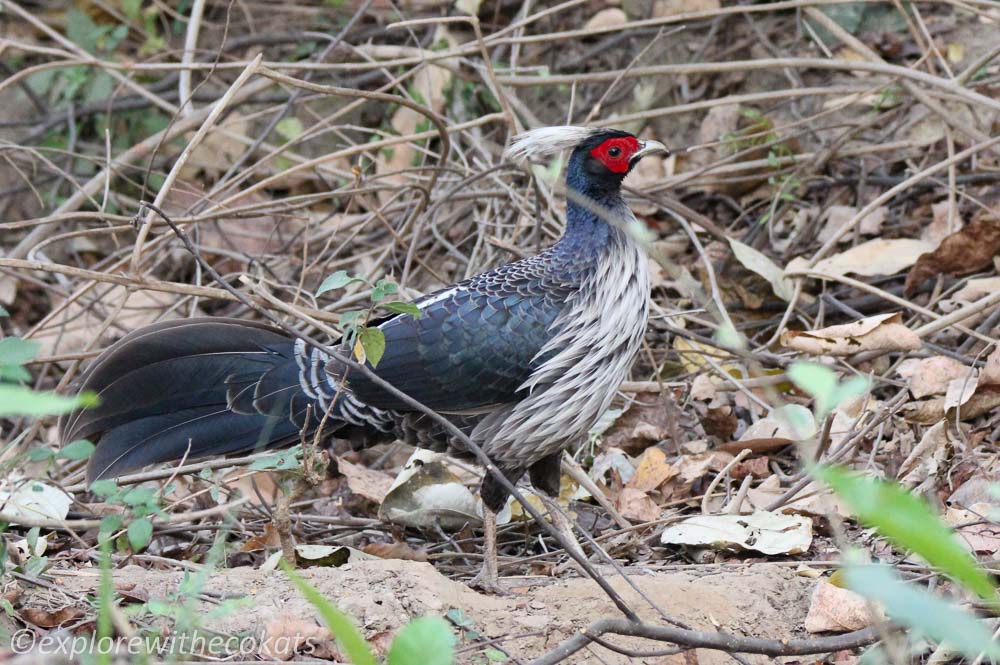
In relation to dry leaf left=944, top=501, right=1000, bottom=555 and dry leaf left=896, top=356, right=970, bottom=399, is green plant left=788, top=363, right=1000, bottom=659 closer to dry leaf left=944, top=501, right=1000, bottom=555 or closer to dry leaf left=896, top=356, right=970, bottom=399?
dry leaf left=944, top=501, right=1000, bottom=555

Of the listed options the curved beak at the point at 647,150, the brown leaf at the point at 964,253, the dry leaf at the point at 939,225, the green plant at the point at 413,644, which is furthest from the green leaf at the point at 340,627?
the dry leaf at the point at 939,225

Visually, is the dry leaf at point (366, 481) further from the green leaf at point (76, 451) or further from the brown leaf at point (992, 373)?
the brown leaf at point (992, 373)

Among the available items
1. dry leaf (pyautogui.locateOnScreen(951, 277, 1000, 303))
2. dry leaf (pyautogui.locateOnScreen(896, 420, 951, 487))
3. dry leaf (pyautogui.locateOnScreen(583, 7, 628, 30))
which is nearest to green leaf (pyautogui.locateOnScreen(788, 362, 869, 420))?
dry leaf (pyautogui.locateOnScreen(896, 420, 951, 487))

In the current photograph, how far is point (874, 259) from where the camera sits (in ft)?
16.6

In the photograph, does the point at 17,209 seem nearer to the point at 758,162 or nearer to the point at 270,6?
the point at 270,6

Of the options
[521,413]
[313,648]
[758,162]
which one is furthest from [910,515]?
[758,162]

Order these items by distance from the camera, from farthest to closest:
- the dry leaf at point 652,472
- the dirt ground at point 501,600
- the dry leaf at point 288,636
A: the dry leaf at point 652,472 < the dirt ground at point 501,600 < the dry leaf at point 288,636

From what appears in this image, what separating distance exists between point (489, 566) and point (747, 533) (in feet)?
2.79

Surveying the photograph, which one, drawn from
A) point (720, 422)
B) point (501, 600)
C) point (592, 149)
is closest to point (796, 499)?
point (720, 422)

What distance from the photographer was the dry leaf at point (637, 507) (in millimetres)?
4020

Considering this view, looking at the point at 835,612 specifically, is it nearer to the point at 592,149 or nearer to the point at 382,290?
the point at 382,290

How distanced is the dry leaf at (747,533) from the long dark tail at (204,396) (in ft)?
3.49

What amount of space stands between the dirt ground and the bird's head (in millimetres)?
1476

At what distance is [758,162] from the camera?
5.46m
